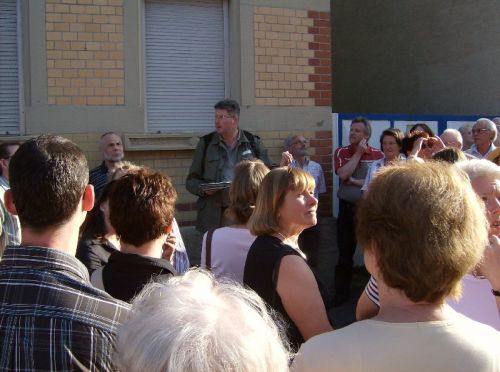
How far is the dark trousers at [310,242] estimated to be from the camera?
21.8 feet

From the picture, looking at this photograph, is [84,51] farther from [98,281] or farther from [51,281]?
[51,281]

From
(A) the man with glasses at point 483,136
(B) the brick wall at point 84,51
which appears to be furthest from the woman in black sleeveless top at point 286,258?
(A) the man with glasses at point 483,136

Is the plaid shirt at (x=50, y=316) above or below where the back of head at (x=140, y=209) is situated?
below

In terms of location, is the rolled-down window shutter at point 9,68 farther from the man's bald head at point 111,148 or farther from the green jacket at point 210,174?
the green jacket at point 210,174

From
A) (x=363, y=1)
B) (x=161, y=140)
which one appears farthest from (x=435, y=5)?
(x=161, y=140)

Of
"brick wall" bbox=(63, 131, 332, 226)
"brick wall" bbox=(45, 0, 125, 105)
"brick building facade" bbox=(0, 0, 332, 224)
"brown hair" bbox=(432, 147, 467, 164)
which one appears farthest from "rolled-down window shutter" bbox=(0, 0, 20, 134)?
"brown hair" bbox=(432, 147, 467, 164)

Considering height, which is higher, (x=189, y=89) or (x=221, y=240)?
(x=189, y=89)

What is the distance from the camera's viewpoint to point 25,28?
633 cm

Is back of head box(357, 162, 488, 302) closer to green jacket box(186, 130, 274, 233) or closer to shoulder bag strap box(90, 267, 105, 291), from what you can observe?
shoulder bag strap box(90, 267, 105, 291)

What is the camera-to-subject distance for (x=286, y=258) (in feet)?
9.37

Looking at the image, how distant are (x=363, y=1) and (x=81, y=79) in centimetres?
755

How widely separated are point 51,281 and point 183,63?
5.55m

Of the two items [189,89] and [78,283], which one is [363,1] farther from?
[78,283]

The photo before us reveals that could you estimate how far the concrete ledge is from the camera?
6641mm
